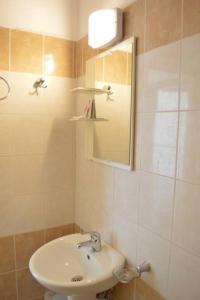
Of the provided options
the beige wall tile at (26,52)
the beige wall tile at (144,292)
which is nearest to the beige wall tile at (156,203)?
the beige wall tile at (144,292)

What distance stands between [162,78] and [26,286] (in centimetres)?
174

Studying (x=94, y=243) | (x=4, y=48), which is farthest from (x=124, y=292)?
(x=4, y=48)

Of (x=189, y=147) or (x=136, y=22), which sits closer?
(x=189, y=147)

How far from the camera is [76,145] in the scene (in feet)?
6.23

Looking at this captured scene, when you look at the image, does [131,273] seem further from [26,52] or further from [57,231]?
[26,52]

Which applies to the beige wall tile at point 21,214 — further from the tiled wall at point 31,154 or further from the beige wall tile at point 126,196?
the beige wall tile at point 126,196

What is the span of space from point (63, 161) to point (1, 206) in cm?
54

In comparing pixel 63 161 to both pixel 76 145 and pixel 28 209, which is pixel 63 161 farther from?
pixel 28 209

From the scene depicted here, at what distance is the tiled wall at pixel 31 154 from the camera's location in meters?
1.64

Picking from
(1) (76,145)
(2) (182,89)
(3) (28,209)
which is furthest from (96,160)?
(2) (182,89)

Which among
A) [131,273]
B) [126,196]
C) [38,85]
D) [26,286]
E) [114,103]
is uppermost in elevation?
[38,85]

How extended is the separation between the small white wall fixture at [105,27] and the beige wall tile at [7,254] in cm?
144

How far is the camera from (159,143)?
1.10 m

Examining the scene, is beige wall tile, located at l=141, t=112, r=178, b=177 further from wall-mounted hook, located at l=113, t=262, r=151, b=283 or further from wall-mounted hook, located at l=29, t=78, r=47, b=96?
wall-mounted hook, located at l=29, t=78, r=47, b=96
